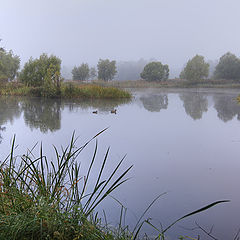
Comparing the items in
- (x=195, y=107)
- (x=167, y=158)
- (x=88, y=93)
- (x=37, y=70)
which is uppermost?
(x=37, y=70)

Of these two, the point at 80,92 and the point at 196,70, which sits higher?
the point at 196,70

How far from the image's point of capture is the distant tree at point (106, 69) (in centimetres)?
4397

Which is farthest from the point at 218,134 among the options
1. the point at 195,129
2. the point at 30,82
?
the point at 30,82

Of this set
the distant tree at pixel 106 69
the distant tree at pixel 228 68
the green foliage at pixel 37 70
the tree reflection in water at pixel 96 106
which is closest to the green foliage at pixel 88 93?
the tree reflection in water at pixel 96 106

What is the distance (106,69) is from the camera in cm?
4412

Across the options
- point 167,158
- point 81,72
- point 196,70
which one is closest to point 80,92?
point 167,158

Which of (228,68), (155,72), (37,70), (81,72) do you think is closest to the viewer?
(37,70)

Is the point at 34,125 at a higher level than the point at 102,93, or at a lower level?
lower

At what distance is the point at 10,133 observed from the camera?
147 inches

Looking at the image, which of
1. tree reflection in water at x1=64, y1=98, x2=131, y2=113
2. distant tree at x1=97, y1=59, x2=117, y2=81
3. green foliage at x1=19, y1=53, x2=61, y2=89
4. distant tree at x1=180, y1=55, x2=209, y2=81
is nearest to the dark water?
tree reflection in water at x1=64, y1=98, x2=131, y2=113

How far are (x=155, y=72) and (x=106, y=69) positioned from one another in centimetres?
929

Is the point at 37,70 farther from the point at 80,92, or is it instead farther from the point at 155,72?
the point at 155,72

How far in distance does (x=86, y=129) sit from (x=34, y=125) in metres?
0.99

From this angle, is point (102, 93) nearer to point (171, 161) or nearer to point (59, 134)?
point (59, 134)
